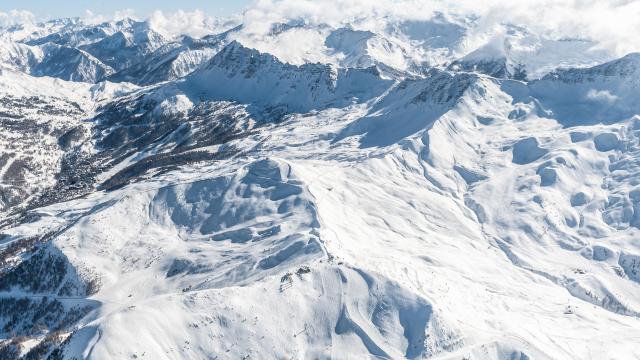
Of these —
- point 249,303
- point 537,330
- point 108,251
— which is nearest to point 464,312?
point 537,330

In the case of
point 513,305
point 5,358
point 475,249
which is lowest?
point 475,249

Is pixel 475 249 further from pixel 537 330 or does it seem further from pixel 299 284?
pixel 299 284

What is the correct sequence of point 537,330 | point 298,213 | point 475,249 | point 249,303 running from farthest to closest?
point 475,249, point 298,213, point 537,330, point 249,303

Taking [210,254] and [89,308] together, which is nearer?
[89,308]

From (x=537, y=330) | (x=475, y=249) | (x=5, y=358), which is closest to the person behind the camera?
(x=5, y=358)

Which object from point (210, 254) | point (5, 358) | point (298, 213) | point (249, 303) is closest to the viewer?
point (5, 358)

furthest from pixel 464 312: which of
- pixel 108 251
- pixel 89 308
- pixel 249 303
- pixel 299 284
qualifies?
pixel 108 251

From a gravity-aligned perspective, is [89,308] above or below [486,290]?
above

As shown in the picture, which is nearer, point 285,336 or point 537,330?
point 285,336

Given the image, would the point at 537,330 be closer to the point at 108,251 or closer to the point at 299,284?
the point at 299,284
